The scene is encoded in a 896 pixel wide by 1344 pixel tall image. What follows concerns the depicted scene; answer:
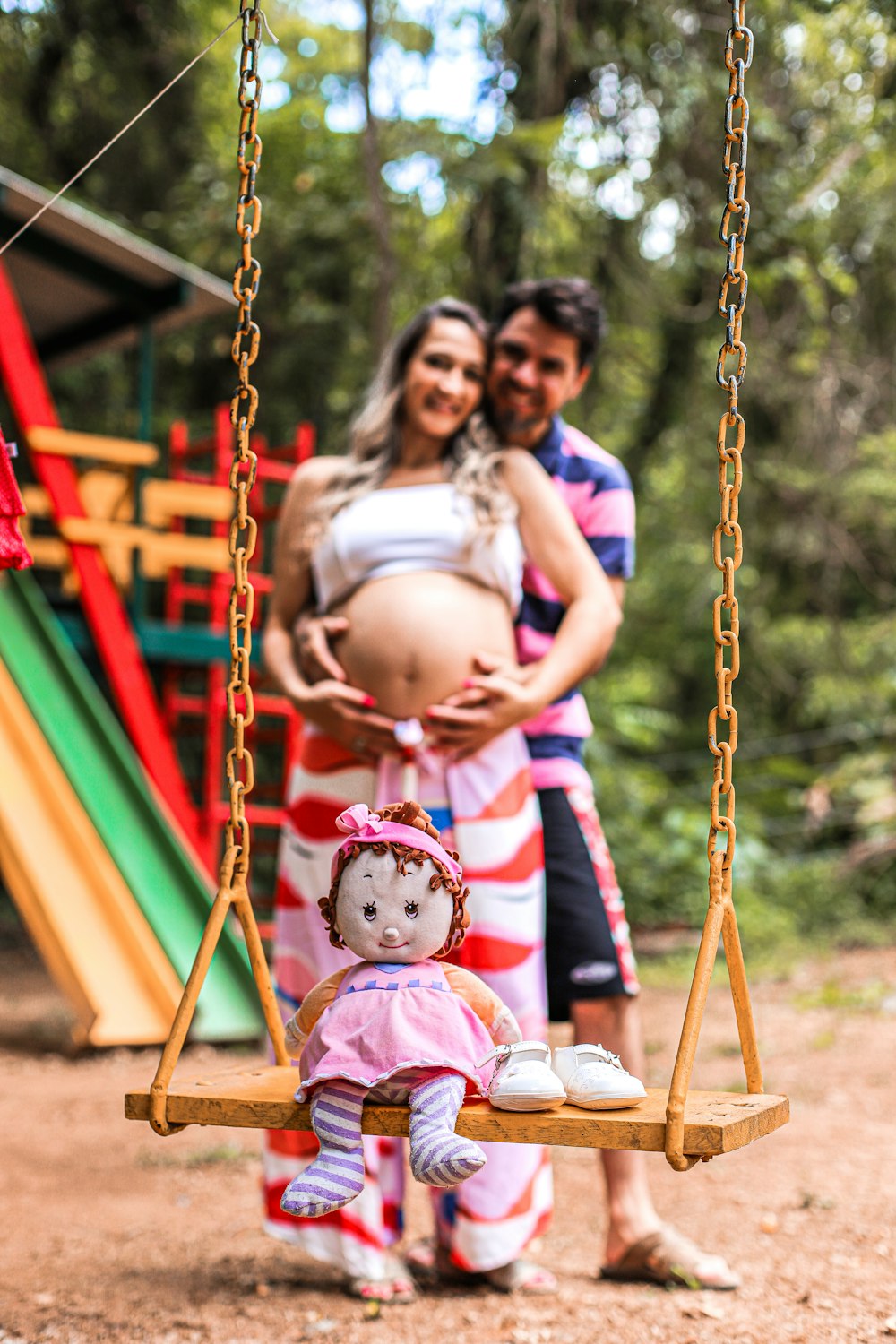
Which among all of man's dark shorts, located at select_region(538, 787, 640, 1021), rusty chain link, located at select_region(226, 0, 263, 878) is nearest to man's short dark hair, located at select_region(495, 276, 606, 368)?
rusty chain link, located at select_region(226, 0, 263, 878)

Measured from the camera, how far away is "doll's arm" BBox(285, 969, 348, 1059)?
200cm

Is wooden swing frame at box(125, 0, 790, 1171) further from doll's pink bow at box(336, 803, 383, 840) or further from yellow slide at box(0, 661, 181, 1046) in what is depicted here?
yellow slide at box(0, 661, 181, 1046)

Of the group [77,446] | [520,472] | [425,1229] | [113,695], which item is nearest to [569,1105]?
[520,472]

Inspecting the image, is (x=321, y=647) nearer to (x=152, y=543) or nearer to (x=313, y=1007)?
(x=313, y=1007)

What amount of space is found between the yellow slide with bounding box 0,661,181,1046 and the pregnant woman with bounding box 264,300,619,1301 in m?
2.57

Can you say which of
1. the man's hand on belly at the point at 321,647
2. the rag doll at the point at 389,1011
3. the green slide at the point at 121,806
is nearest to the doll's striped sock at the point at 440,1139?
the rag doll at the point at 389,1011

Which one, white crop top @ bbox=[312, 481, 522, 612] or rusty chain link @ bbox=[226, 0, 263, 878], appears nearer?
rusty chain link @ bbox=[226, 0, 263, 878]

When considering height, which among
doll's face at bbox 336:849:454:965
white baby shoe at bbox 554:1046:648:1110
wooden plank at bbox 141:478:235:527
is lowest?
white baby shoe at bbox 554:1046:648:1110

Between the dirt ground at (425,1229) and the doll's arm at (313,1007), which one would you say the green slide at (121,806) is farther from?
the doll's arm at (313,1007)

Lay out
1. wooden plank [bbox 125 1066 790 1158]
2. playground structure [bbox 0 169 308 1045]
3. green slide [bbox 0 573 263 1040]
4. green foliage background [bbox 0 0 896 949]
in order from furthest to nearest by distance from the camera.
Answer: green foliage background [bbox 0 0 896 949]
green slide [bbox 0 573 263 1040]
playground structure [bbox 0 169 308 1045]
wooden plank [bbox 125 1066 790 1158]

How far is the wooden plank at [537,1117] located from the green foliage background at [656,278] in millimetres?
4668

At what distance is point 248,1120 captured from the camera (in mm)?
1837

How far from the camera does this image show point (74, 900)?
5.54 metres

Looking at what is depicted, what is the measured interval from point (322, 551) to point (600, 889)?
0.92 metres
